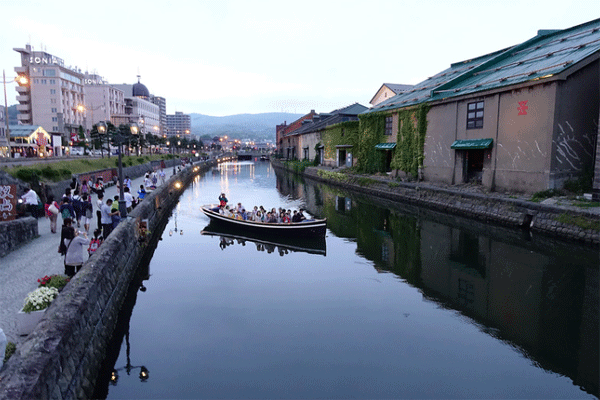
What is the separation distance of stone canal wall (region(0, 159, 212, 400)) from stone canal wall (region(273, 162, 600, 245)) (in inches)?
866

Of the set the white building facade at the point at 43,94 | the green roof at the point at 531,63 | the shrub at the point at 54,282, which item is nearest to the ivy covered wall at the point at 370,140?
the green roof at the point at 531,63

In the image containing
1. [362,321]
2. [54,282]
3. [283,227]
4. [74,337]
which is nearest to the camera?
[74,337]

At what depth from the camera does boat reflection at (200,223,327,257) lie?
68.8ft

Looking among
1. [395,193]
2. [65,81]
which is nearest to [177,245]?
[395,193]

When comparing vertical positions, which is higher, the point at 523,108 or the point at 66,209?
the point at 523,108

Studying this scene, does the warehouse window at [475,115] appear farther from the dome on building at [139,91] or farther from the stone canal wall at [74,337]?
the dome on building at [139,91]

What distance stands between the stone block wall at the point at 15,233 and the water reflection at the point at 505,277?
1509 centimetres

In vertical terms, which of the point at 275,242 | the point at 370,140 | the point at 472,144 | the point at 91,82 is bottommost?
the point at 275,242

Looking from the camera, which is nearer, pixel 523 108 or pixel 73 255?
pixel 73 255

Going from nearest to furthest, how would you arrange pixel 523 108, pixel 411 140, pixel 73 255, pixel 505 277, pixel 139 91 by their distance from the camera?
pixel 73 255 < pixel 505 277 < pixel 523 108 < pixel 411 140 < pixel 139 91

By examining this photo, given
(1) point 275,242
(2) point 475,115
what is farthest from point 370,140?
(1) point 275,242

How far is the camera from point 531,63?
92.4ft

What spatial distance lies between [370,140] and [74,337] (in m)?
42.8

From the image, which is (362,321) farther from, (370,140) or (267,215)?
(370,140)
